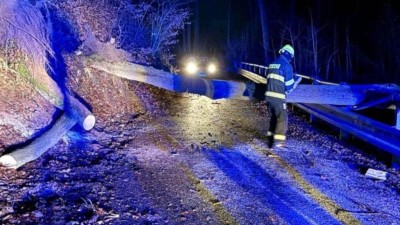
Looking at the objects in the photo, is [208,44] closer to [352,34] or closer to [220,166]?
[352,34]

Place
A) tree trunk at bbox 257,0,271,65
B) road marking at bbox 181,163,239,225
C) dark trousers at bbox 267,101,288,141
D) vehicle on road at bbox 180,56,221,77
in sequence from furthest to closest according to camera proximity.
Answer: tree trunk at bbox 257,0,271,65, vehicle on road at bbox 180,56,221,77, dark trousers at bbox 267,101,288,141, road marking at bbox 181,163,239,225

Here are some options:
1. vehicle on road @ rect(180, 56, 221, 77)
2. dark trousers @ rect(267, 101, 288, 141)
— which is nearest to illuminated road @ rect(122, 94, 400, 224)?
dark trousers @ rect(267, 101, 288, 141)

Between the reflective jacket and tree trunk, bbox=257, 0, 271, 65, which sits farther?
tree trunk, bbox=257, 0, 271, 65

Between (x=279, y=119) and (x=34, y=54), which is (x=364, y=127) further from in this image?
(x=34, y=54)

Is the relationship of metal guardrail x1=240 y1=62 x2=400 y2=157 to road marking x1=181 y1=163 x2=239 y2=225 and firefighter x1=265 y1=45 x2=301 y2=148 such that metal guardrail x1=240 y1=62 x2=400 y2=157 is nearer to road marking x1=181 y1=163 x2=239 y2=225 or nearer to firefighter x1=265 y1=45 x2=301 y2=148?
firefighter x1=265 y1=45 x2=301 y2=148

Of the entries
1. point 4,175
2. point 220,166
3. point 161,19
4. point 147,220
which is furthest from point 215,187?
point 161,19

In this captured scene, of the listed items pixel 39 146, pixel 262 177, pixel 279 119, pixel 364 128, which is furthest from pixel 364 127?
pixel 39 146

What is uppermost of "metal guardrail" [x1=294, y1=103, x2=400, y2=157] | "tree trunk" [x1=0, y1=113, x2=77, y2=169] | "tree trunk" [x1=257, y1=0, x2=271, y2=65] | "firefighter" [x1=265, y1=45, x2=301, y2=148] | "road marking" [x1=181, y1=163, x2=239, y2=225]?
"tree trunk" [x1=257, y1=0, x2=271, y2=65]

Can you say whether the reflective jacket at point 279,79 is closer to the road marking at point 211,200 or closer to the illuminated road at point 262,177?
the illuminated road at point 262,177

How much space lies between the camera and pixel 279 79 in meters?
6.04

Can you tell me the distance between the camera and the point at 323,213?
3.90m

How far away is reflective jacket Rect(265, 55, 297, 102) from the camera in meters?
6.01

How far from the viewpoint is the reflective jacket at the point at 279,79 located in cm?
601

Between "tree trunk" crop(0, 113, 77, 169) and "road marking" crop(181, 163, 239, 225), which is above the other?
"tree trunk" crop(0, 113, 77, 169)
